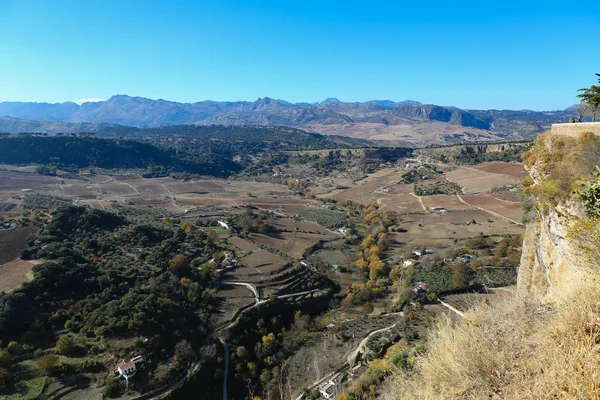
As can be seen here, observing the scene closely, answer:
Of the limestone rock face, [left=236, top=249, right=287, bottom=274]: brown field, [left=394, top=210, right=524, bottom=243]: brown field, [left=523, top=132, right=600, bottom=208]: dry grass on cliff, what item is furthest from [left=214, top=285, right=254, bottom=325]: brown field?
[left=394, top=210, right=524, bottom=243]: brown field

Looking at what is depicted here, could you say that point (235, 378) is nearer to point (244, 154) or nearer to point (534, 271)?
point (534, 271)

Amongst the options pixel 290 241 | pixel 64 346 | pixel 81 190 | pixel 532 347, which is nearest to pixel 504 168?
pixel 290 241

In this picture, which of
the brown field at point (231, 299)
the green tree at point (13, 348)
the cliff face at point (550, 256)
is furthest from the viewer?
the brown field at point (231, 299)

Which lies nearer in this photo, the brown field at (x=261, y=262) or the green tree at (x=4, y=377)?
the green tree at (x=4, y=377)

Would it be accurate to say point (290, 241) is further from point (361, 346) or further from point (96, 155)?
point (96, 155)

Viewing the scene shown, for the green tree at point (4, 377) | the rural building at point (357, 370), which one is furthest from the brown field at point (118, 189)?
the rural building at point (357, 370)

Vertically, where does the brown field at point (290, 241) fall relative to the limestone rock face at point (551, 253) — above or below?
below

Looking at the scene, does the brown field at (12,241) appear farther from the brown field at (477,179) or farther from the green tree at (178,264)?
the brown field at (477,179)

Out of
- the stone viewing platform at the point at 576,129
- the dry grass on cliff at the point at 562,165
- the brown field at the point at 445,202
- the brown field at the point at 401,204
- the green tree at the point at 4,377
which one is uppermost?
the stone viewing platform at the point at 576,129
